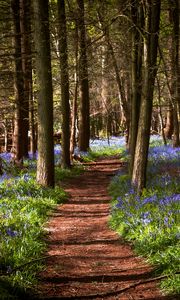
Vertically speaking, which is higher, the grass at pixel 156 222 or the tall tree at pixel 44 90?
the tall tree at pixel 44 90

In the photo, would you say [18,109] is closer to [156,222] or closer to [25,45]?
[25,45]

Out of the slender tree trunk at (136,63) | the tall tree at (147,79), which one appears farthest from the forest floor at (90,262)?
the slender tree trunk at (136,63)

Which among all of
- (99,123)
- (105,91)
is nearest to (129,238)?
(105,91)

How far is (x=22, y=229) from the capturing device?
7.91 metres

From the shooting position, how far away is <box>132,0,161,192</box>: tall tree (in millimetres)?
10367

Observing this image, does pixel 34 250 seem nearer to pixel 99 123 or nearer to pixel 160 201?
pixel 160 201

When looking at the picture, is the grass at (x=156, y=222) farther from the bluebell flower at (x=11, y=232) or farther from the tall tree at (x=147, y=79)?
the bluebell flower at (x=11, y=232)

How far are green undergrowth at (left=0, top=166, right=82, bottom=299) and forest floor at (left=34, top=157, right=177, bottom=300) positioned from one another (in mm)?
235

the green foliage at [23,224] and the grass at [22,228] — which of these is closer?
the grass at [22,228]

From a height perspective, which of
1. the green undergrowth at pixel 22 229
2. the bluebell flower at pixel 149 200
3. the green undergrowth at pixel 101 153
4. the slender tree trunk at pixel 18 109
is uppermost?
the slender tree trunk at pixel 18 109

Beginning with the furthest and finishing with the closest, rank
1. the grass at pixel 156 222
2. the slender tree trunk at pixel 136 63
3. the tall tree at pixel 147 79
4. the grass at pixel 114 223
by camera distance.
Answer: the slender tree trunk at pixel 136 63
the tall tree at pixel 147 79
the grass at pixel 156 222
the grass at pixel 114 223

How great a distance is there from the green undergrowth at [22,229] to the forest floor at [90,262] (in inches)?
9.3

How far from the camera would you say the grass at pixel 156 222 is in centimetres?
622

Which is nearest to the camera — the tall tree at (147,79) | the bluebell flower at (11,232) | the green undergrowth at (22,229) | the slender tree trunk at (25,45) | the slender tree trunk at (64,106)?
the green undergrowth at (22,229)
